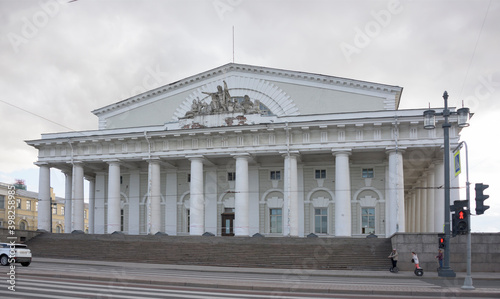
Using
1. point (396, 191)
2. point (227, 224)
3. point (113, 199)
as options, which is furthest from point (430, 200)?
point (113, 199)

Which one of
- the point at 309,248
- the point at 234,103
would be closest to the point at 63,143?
the point at 234,103

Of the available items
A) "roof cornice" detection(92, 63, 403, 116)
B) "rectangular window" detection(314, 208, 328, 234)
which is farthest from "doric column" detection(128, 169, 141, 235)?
"rectangular window" detection(314, 208, 328, 234)

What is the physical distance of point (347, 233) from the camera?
128ft

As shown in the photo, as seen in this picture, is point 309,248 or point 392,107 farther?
point 392,107

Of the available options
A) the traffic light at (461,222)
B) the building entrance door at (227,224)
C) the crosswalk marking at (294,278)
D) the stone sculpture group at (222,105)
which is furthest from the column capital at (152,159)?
the traffic light at (461,222)

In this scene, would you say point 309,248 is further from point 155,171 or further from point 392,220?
point 155,171

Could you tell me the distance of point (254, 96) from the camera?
150 feet

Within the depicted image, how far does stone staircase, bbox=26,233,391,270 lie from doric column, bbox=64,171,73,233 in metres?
6.40

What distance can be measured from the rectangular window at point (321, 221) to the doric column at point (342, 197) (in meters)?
4.91

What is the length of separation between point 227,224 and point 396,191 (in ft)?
53.2

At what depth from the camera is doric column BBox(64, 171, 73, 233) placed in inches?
1900

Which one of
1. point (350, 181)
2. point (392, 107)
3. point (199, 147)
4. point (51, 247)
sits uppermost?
point (392, 107)

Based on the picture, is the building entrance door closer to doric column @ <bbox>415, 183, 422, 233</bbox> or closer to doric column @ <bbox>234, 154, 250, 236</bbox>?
doric column @ <bbox>234, 154, 250, 236</bbox>

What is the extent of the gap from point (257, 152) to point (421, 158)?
13.7 m
